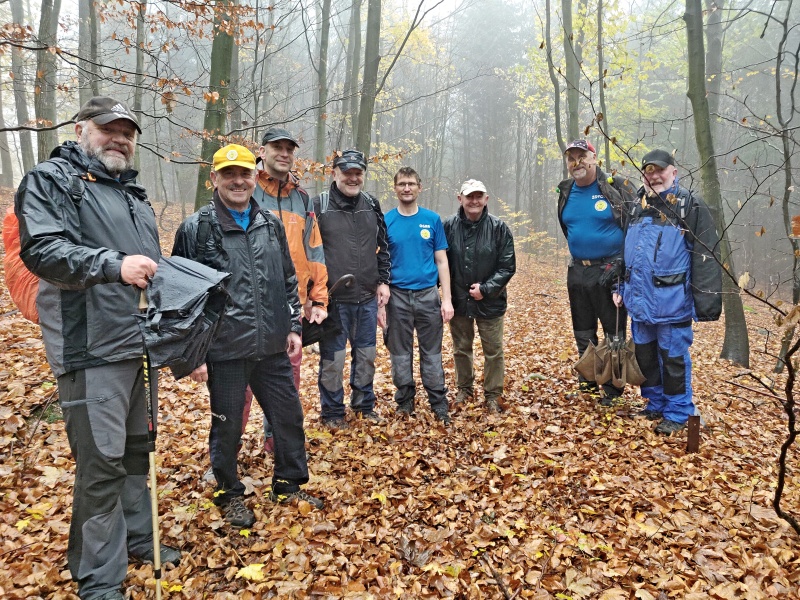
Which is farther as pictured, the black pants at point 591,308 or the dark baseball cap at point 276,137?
the black pants at point 591,308

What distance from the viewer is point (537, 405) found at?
5660 millimetres

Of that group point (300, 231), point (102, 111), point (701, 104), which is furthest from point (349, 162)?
point (701, 104)

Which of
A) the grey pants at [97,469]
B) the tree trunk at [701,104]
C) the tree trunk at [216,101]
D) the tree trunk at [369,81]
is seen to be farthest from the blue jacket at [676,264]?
the tree trunk at [216,101]

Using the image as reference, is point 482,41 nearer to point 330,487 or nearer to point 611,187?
point 611,187

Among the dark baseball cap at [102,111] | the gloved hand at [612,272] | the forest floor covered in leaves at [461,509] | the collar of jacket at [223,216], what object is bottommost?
the forest floor covered in leaves at [461,509]

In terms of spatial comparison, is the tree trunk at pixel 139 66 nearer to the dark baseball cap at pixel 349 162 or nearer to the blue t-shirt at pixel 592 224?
the dark baseball cap at pixel 349 162

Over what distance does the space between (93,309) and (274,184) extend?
205cm

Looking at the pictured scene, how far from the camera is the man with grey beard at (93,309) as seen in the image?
7.71 ft

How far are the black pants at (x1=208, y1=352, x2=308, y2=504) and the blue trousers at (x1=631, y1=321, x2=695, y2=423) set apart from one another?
12.1ft

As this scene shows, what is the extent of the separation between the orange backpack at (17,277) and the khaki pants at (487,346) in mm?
4002

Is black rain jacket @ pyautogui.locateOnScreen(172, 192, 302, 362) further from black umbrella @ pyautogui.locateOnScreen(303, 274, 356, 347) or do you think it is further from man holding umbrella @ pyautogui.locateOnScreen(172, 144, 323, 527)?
black umbrella @ pyautogui.locateOnScreen(303, 274, 356, 347)

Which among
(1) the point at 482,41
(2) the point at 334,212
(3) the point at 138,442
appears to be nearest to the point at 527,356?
(2) the point at 334,212

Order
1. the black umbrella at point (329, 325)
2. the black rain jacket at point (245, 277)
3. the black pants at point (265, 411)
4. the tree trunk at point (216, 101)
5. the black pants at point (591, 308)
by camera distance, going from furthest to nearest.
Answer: the tree trunk at point (216, 101), the black pants at point (591, 308), the black umbrella at point (329, 325), the black pants at point (265, 411), the black rain jacket at point (245, 277)

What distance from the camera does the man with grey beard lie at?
7.71 ft
